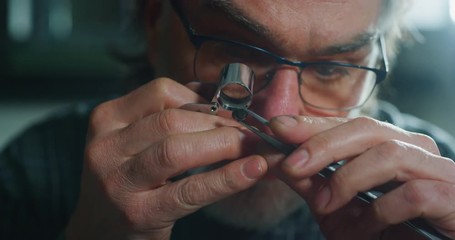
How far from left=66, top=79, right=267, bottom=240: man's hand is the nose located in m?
0.12

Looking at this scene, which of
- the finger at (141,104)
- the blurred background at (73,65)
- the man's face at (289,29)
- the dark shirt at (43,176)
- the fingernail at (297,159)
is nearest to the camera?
the fingernail at (297,159)

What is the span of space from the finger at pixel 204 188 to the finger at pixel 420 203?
141mm

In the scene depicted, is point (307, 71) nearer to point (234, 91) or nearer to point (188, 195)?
point (234, 91)

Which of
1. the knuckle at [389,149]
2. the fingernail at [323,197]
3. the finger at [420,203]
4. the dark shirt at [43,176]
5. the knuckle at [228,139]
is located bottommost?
the dark shirt at [43,176]

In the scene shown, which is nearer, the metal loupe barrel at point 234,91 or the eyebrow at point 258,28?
the metal loupe barrel at point 234,91

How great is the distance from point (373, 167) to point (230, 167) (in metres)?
0.15

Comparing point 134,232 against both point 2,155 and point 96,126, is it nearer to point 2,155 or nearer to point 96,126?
point 96,126

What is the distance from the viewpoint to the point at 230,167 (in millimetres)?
645

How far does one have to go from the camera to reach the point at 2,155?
1305mm

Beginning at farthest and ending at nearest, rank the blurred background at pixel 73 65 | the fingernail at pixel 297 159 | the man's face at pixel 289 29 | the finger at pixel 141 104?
1. the blurred background at pixel 73 65
2. the man's face at pixel 289 29
3. the finger at pixel 141 104
4. the fingernail at pixel 297 159

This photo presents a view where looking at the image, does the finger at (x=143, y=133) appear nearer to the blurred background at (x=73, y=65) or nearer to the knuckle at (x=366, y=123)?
the knuckle at (x=366, y=123)

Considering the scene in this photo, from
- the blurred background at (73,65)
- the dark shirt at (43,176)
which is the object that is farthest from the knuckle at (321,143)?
the blurred background at (73,65)

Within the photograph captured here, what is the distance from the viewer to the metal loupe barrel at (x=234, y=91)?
697 millimetres

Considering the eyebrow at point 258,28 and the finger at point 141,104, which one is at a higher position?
the eyebrow at point 258,28
